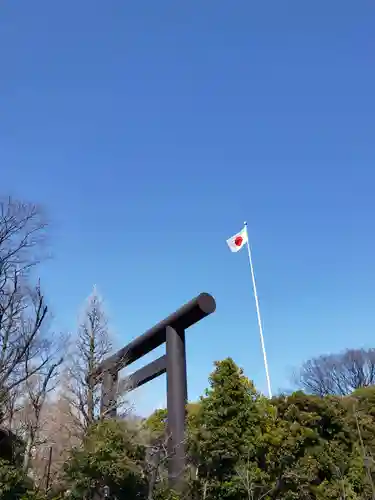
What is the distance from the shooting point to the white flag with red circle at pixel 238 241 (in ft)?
61.1

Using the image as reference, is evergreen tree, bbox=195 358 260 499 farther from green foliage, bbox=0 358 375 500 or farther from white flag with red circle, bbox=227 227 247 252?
white flag with red circle, bbox=227 227 247 252

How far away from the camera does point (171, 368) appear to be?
544 inches

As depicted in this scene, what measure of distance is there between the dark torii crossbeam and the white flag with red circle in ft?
17.1

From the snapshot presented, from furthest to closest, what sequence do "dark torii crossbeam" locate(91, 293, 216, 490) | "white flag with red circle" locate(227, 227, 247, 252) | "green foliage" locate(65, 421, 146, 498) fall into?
1. "white flag with red circle" locate(227, 227, 247, 252)
2. "dark torii crossbeam" locate(91, 293, 216, 490)
3. "green foliage" locate(65, 421, 146, 498)

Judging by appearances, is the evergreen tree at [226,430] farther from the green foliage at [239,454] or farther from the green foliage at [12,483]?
the green foliage at [12,483]

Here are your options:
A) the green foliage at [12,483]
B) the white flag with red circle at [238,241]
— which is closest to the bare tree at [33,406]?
the green foliage at [12,483]

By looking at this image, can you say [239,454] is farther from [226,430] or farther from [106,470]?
[106,470]

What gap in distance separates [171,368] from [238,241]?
6.71m

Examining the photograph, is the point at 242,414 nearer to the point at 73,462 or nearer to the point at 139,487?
the point at 139,487

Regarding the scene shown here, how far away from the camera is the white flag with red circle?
61.1 feet

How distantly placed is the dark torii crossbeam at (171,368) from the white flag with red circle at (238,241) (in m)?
5.21

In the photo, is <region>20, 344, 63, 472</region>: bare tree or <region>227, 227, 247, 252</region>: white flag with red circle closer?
<region>20, 344, 63, 472</region>: bare tree

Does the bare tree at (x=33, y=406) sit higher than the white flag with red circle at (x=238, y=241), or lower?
lower

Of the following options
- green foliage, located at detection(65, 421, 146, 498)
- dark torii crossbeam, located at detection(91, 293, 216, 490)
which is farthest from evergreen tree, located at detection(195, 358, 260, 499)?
green foliage, located at detection(65, 421, 146, 498)
